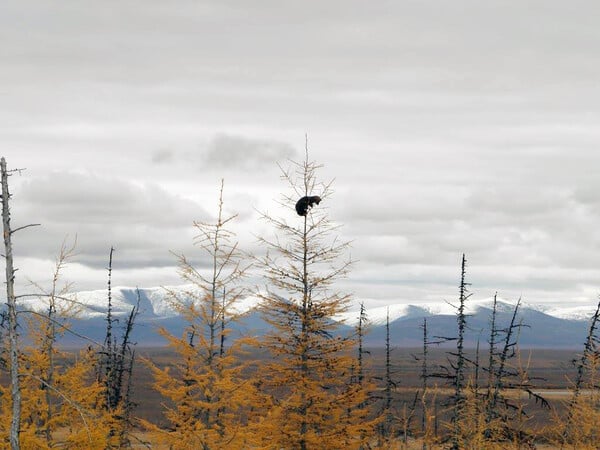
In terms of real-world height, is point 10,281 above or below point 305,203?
below

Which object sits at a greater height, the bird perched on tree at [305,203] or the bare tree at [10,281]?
the bird perched on tree at [305,203]

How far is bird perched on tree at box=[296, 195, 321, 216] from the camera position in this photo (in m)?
28.6

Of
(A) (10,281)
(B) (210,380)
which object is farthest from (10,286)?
(B) (210,380)

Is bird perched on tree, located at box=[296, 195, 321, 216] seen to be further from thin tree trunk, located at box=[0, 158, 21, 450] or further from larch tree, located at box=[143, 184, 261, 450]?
thin tree trunk, located at box=[0, 158, 21, 450]

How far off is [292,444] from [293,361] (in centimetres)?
312

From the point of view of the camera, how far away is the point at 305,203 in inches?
1125

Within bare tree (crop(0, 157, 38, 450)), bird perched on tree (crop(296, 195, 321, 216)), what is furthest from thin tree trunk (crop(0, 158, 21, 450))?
bird perched on tree (crop(296, 195, 321, 216))

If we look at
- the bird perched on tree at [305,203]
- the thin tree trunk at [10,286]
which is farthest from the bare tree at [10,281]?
the bird perched on tree at [305,203]

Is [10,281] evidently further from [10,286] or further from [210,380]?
[210,380]

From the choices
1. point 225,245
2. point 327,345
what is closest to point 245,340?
point 225,245

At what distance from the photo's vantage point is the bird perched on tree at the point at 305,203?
28594 millimetres

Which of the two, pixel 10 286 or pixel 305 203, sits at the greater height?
pixel 305 203

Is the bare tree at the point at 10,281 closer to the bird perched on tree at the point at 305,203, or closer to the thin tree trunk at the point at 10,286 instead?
the thin tree trunk at the point at 10,286

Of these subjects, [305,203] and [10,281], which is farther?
[305,203]
